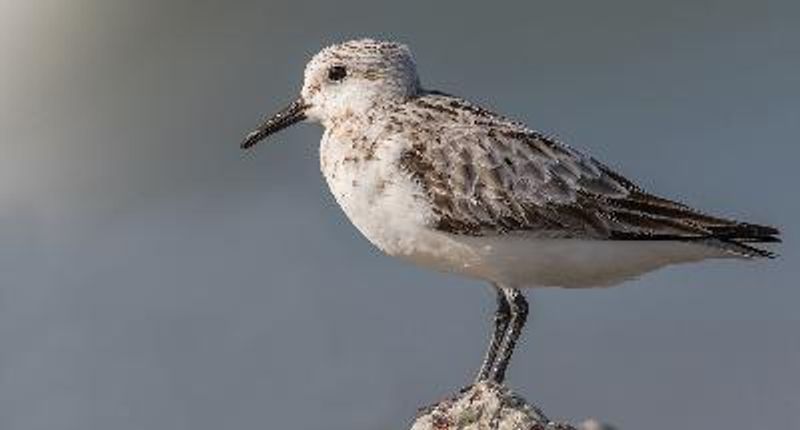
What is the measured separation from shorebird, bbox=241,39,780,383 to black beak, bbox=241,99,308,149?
5.04 feet

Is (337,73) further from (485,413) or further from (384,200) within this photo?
(485,413)

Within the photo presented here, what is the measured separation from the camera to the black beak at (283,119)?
942 inches

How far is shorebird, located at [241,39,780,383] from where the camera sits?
21562 millimetres

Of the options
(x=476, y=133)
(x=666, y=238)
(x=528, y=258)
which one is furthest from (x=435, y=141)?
(x=666, y=238)

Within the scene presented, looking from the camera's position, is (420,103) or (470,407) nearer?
(470,407)

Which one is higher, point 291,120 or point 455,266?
point 291,120

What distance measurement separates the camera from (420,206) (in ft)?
70.7

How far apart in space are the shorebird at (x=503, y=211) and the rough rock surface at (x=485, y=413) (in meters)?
0.67

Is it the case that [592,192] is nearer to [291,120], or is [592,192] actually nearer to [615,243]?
[615,243]

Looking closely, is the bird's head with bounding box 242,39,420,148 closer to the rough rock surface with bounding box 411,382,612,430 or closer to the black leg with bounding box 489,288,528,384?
the black leg with bounding box 489,288,528,384

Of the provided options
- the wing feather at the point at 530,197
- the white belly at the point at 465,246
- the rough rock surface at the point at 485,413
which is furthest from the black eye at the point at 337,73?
the rough rock surface at the point at 485,413

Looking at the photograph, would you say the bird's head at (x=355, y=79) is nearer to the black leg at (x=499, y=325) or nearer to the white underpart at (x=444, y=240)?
the white underpart at (x=444, y=240)

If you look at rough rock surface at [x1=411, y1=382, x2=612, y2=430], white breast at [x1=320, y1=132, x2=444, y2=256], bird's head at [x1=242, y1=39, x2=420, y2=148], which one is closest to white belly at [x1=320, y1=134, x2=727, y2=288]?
white breast at [x1=320, y1=132, x2=444, y2=256]

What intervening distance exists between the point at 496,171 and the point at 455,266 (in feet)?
4.79
